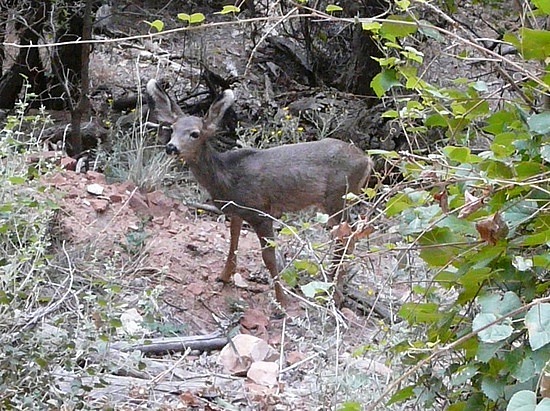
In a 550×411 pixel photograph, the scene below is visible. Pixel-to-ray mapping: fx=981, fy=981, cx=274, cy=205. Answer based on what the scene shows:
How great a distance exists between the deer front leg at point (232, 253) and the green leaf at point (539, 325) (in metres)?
5.03

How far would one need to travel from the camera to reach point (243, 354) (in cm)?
557

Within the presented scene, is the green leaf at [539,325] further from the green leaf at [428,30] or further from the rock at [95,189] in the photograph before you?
the rock at [95,189]

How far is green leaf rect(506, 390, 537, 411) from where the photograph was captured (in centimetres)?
206

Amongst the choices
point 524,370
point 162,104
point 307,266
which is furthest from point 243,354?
point 524,370

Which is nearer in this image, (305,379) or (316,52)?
(305,379)

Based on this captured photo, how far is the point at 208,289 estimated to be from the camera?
7.19 metres

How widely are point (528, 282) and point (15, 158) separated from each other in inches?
145

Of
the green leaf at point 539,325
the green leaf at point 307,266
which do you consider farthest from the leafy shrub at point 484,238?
the green leaf at point 307,266

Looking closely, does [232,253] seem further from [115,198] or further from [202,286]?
[115,198]

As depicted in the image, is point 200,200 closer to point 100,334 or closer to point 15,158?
point 15,158

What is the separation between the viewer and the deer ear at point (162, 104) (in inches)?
295

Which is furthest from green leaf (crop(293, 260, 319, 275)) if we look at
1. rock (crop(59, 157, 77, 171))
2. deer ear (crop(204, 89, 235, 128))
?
rock (crop(59, 157, 77, 171))

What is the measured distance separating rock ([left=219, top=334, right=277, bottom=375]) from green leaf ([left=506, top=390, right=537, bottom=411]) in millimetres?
3418

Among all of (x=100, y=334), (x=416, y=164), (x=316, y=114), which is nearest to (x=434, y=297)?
(x=416, y=164)
